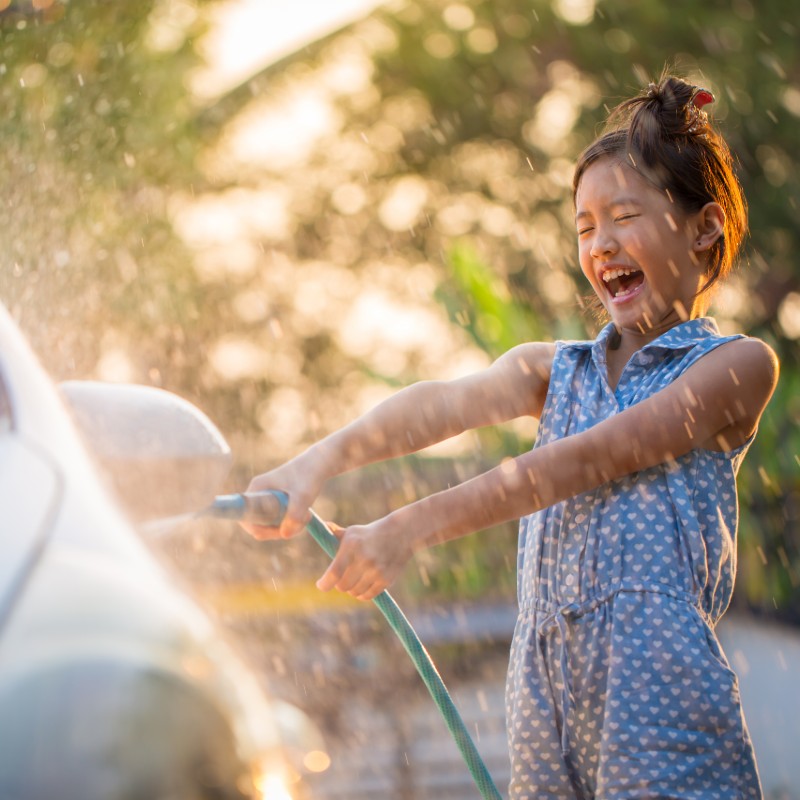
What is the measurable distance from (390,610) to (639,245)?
0.69 meters

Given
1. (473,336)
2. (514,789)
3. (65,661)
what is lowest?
(473,336)

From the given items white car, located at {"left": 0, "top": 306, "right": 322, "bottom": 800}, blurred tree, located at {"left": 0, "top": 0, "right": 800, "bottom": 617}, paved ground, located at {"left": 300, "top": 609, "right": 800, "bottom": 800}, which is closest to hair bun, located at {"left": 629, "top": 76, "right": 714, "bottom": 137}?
white car, located at {"left": 0, "top": 306, "right": 322, "bottom": 800}

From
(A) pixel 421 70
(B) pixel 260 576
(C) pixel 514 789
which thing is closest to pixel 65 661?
(C) pixel 514 789

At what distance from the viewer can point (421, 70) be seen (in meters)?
15.4

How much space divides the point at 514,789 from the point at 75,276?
658 cm

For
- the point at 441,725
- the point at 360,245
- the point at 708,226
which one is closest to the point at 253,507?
the point at 708,226

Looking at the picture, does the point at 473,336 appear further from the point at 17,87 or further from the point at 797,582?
the point at 17,87

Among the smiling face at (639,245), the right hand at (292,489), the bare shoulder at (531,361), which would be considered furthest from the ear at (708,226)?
the right hand at (292,489)

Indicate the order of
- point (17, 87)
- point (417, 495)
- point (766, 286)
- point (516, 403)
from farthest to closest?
1. point (766, 286)
2. point (17, 87)
3. point (417, 495)
4. point (516, 403)

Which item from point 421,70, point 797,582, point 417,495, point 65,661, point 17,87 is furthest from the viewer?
point 421,70

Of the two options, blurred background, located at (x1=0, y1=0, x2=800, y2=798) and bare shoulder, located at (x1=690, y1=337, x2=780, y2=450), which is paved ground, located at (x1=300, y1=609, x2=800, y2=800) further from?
bare shoulder, located at (x1=690, y1=337, x2=780, y2=450)

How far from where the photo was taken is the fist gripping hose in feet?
4.83

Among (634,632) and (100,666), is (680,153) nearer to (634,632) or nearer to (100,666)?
(634,632)

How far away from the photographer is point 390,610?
Result: 168 cm
